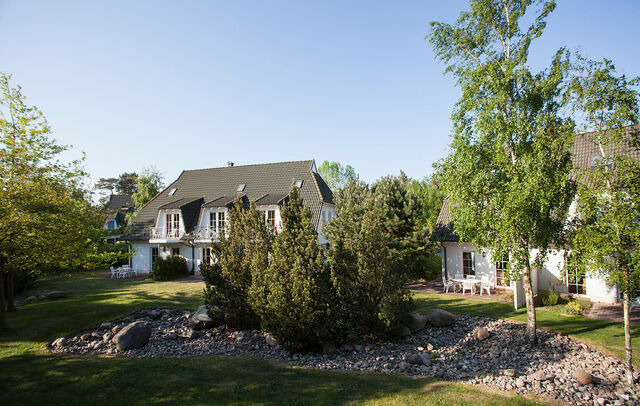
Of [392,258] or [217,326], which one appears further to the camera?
[217,326]

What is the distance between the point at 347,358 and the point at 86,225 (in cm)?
1008

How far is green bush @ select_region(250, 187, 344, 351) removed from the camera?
10.0 meters

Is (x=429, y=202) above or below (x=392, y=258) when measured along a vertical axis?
above

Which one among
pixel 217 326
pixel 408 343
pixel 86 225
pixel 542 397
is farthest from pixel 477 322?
pixel 86 225

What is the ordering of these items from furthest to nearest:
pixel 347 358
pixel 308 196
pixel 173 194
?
pixel 173 194 < pixel 308 196 < pixel 347 358

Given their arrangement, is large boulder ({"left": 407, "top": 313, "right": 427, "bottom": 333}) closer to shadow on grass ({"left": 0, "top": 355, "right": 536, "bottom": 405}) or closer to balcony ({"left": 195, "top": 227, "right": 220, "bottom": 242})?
shadow on grass ({"left": 0, "top": 355, "right": 536, "bottom": 405})

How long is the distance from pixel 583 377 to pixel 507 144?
637cm

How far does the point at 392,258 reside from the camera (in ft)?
38.1

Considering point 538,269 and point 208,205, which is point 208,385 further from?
point 208,205

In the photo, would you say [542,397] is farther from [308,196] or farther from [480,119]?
[308,196]

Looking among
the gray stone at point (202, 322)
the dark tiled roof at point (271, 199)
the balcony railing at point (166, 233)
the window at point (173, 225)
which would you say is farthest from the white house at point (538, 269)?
the window at point (173, 225)

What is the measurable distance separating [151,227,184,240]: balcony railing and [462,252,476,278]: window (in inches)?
735

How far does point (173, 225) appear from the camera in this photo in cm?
2592

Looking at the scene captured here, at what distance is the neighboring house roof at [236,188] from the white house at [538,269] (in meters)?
8.44
